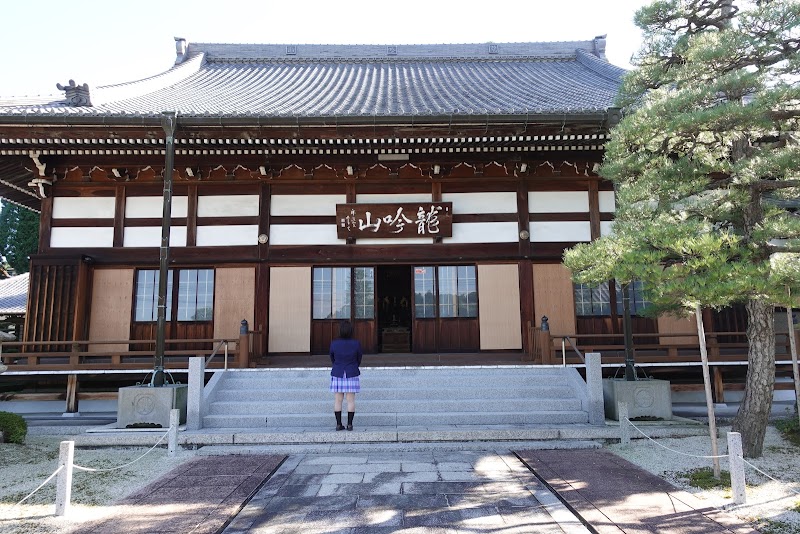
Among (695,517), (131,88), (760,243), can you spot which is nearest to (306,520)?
(695,517)

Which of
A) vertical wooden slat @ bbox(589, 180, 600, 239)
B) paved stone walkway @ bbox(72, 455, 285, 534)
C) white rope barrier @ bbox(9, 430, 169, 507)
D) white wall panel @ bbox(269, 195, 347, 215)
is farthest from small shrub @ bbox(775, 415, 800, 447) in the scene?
white wall panel @ bbox(269, 195, 347, 215)

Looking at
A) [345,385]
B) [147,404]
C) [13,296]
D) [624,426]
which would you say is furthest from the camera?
[13,296]

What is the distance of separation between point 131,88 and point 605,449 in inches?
495

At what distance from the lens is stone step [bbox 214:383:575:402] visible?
778 cm

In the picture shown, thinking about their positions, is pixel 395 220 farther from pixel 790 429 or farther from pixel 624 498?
pixel 790 429

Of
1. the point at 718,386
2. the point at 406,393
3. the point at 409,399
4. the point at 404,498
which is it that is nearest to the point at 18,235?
the point at 406,393

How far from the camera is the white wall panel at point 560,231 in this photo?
34.7 feet

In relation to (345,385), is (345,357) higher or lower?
higher

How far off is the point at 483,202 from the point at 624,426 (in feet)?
18.4

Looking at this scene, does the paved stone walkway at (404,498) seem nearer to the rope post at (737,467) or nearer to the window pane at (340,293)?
the rope post at (737,467)

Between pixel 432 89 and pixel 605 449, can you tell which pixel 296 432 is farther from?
pixel 432 89

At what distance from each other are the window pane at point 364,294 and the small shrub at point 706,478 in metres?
6.71

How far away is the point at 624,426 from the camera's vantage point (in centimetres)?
653

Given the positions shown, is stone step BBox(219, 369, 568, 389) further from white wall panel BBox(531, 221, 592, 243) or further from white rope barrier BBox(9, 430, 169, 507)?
white wall panel BBox(531, 221, 592, 243)
